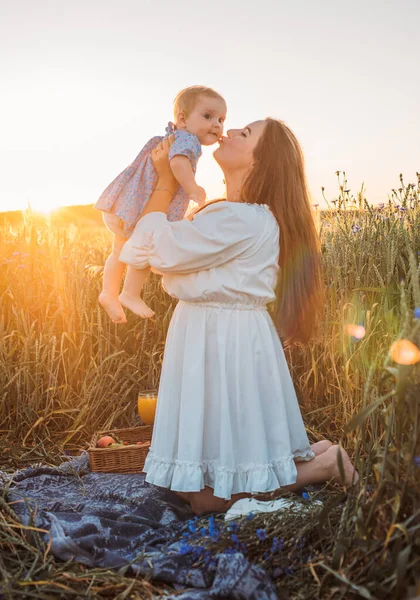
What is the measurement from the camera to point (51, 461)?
3.51 meters

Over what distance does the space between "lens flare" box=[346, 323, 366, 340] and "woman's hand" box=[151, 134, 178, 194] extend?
3.89ft

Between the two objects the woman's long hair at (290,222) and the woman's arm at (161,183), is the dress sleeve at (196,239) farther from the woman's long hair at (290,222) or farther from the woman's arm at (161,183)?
the woman's arm at (161,183)

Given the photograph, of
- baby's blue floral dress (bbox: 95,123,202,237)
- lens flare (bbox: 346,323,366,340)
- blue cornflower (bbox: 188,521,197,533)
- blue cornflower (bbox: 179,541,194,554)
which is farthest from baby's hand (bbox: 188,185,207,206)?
blue cornflower (bbox: 179,541,194,554)

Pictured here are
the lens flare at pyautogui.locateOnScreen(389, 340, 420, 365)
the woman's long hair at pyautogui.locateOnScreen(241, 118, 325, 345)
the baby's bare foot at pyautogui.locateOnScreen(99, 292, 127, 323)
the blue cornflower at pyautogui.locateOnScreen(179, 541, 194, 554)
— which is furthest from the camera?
the baby's bare foot at pyautogui.locateOnScreen(99, 292, 127, 323)

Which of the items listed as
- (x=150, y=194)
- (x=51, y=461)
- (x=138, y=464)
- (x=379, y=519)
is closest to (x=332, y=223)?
(x=150, y=194)

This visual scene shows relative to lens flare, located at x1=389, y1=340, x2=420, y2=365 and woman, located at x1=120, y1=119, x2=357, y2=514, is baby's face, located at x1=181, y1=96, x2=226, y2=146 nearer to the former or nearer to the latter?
woman, located at x1=120, y1=119, x2=357, y2=514

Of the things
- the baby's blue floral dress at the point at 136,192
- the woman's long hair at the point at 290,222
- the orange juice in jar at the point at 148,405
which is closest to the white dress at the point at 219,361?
the woman's long hair at the point at 290,222

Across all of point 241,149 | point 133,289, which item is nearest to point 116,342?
point 133,289

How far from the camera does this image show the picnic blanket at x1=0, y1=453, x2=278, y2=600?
186 cm

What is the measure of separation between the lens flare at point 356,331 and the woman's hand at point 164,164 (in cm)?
119

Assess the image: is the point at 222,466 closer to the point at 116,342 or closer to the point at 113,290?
the point at 113,290

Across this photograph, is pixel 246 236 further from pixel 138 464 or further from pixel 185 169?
pixel 138 464

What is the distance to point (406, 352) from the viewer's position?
1.61 m

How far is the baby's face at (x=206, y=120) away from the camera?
10.3ft
